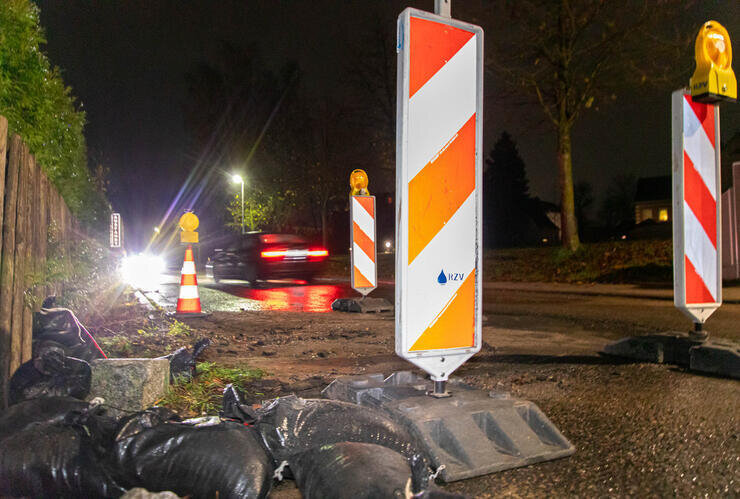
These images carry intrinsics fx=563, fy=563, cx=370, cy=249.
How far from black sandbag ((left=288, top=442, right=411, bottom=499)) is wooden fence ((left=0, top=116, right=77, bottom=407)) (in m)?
1.79

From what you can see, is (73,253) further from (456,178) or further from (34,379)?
(456,178)

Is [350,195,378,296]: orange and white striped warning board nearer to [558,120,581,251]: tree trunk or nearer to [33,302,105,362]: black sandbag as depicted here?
[33,302,105,362]: black sandbag

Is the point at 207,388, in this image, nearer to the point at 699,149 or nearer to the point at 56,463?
the point at 56,463

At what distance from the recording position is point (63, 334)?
12.0 feet

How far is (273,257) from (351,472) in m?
12.9

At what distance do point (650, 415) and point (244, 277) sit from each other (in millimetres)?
13051

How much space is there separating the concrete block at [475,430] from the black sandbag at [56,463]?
4.34 ft

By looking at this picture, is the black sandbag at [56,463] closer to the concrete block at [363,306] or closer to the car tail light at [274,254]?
the concrete block at [363,306]

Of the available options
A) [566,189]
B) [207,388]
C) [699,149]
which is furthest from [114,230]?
[566,189]

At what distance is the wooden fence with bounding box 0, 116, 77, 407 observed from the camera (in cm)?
297

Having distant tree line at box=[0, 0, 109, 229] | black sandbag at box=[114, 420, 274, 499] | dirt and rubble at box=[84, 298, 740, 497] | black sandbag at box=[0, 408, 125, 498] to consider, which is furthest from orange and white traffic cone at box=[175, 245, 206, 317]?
black sandbag at box=[114, 420, 274, 499]

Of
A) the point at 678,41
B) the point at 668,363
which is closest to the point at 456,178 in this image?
the point at 668,363

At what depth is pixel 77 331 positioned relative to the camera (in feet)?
12.2

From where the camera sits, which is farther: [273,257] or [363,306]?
[273,257]
